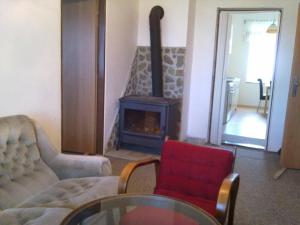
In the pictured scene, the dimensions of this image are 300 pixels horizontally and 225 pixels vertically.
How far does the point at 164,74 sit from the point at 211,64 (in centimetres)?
77

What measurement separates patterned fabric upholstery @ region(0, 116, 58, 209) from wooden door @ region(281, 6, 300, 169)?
2954 millimetres

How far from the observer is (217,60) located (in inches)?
193

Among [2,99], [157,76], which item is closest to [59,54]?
[2,99]

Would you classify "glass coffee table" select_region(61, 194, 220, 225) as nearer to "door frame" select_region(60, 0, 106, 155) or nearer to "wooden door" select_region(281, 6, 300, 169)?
"door frame" select_region(60, 0, 106, 155)

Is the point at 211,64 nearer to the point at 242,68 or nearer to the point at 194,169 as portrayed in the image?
the point at 194,169

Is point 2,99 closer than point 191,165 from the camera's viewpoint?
No

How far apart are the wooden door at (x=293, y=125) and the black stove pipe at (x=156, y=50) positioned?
5.85 feet

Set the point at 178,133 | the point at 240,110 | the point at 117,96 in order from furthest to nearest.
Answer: the point at 240,110, the point at 178,133, the point at 117,96

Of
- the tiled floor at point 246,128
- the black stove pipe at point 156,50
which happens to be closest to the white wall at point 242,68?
the tiled floor at point 246,128

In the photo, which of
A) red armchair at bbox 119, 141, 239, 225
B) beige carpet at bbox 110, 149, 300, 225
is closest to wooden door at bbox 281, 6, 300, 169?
beige carpet at bbox 110, 149, 300, 225

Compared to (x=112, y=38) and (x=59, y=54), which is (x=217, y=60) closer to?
(x=112, y=38)

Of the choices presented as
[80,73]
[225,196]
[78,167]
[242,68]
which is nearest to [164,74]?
[80,73]

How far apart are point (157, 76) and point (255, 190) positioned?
6.99 feet

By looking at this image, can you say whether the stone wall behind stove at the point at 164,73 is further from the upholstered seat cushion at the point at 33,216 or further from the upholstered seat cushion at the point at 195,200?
the upholstered seat cushion at the point at 33,216
